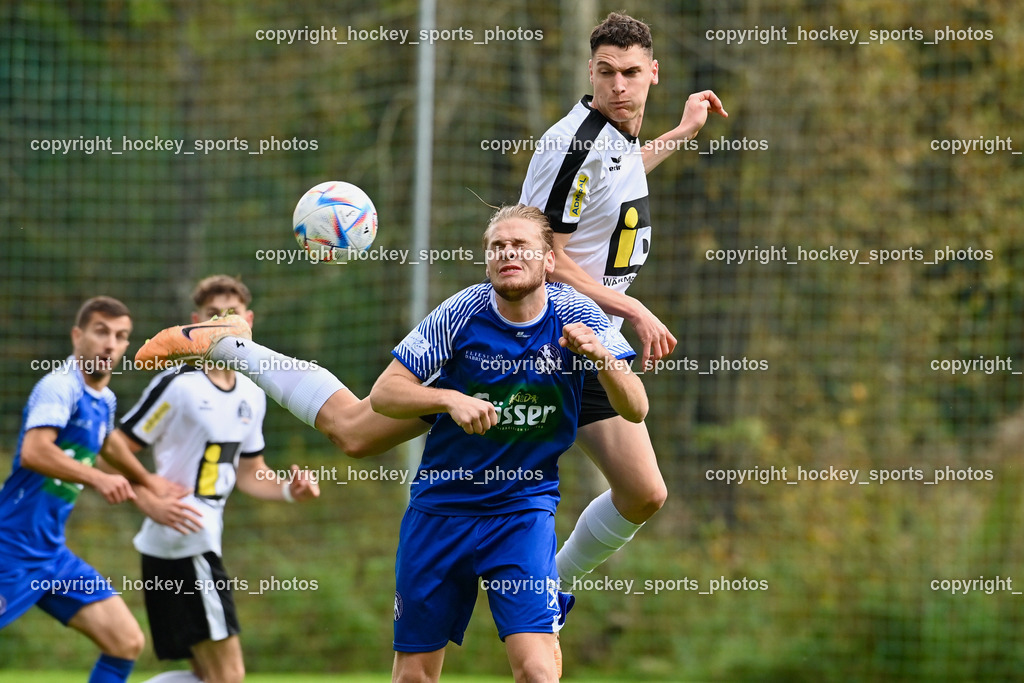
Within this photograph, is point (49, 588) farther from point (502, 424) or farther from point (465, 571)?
point (502, 424)

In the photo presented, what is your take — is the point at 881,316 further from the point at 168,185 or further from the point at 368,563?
the point at 168,185

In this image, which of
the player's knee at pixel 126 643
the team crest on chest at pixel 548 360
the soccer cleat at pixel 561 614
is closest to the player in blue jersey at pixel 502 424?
the team crest on chest at pixel 548 360

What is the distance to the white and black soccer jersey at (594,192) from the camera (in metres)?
4.98

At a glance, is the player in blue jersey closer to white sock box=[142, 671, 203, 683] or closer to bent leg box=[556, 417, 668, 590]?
bent leg box=[556, 417, 668, 590]

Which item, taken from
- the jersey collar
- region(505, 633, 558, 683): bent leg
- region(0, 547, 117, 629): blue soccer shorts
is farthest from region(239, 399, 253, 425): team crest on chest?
region(505, 633, 558, 683): bent leg

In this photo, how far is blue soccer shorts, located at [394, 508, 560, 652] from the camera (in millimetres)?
4211

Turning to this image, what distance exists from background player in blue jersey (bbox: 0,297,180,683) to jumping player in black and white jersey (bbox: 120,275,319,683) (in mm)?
169

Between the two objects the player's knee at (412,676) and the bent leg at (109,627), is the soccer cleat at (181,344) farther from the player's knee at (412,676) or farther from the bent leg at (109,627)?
the bent leg at (109,627)

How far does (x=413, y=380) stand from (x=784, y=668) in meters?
5.52

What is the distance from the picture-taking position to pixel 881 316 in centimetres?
1050

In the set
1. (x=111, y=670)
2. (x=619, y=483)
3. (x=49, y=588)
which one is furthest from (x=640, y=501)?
(x=49, y=588)

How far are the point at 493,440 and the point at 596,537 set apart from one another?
1200mm

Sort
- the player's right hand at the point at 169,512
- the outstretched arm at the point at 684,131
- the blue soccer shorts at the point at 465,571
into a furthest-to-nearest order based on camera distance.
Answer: the player's right hand at the point at 169,512 → the outstretched arm at the point at 684,131 → the blue soccer shorts at the point at 465,571

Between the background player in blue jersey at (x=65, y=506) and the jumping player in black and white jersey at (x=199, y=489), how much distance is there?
0.55 ft
